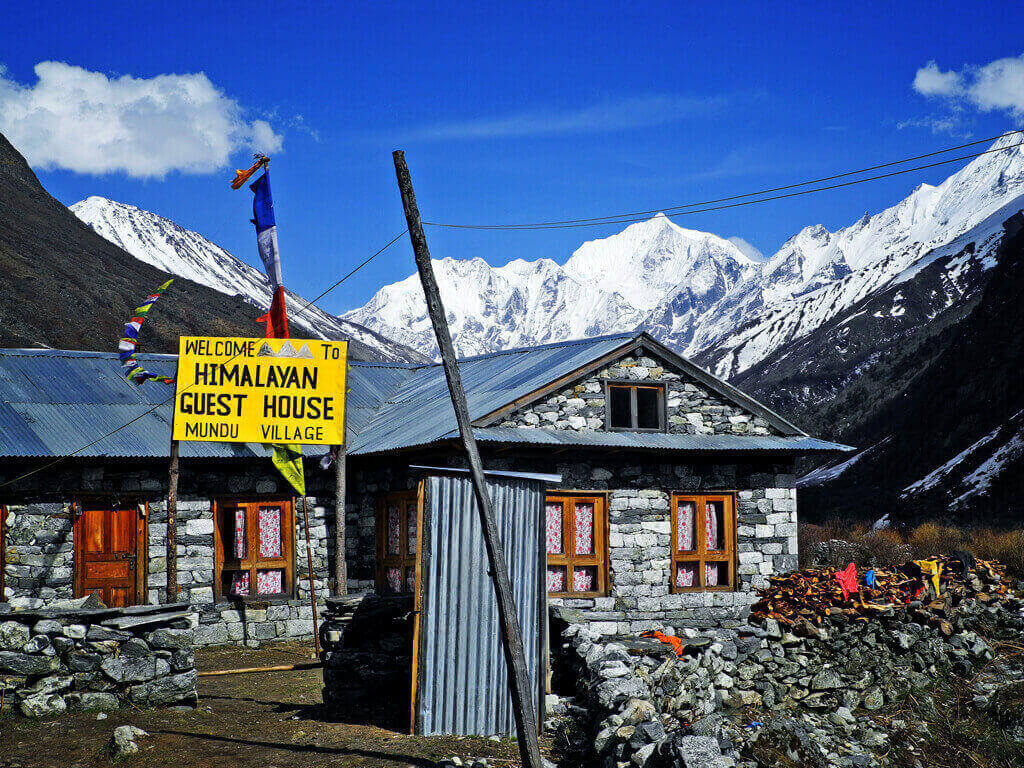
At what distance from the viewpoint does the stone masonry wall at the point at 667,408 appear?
59.7 ft

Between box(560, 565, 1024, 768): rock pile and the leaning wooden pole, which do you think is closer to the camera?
box(560, 565, 1024, 768): rock pile

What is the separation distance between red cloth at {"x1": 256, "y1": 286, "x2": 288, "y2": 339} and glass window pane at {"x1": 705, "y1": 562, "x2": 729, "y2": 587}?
8952 mm

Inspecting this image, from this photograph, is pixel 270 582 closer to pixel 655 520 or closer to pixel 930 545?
pixel 655 520

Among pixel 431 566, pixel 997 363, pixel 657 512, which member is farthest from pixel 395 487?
pixel 997 363

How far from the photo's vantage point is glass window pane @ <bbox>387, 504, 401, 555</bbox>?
1931 cm

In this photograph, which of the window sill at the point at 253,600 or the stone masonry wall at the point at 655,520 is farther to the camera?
the window sill at the point at 253,600

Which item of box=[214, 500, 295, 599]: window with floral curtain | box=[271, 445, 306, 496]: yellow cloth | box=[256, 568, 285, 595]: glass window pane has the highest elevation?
box=[271, 445, 306, 496]: yellow cloth

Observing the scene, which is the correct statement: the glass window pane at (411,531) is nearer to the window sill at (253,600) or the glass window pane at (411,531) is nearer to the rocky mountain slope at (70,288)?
the window sill at (253,600)

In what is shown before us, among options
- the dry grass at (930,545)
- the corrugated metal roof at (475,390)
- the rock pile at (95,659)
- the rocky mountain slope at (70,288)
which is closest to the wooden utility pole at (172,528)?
the corrugated metal roof at (475,390)

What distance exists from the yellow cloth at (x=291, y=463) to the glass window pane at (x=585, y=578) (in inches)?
204

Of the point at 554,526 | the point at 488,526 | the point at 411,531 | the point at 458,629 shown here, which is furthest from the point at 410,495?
the point at 488,526

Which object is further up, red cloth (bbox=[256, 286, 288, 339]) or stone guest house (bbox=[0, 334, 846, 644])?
red cloth (bbox=[256, 286, 288, 339])

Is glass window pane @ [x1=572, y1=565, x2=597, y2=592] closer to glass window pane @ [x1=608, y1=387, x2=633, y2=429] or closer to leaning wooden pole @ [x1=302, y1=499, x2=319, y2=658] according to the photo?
glass window pane @ [x1=608, y1=387, x2=633, y2=429]

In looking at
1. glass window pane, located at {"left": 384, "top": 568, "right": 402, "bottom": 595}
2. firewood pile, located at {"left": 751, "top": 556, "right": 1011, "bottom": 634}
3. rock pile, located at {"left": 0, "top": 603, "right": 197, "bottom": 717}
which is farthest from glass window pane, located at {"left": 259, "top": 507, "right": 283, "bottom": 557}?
firewood pile, located at {"left": 751, "top": 556, "right": 1011, "bottom": 634}
